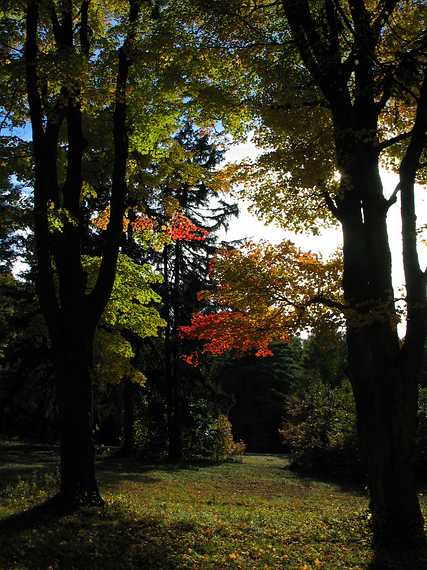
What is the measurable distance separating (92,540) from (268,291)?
539 cm

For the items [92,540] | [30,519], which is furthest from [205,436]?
[92,540]

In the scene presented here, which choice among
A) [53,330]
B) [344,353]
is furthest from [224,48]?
[344,353]

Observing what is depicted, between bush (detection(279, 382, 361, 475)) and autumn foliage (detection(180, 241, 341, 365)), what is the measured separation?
1207 centimetres

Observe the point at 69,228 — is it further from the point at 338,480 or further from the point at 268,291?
the point at 338,480

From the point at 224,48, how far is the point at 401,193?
372cm

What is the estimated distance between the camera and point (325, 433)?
76.4 feet

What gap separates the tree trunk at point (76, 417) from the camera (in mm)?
8508

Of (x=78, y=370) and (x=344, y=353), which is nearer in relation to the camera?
(x=78, y=370)

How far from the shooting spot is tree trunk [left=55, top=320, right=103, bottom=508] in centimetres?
851

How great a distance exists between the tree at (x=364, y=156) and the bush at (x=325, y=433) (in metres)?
13.9

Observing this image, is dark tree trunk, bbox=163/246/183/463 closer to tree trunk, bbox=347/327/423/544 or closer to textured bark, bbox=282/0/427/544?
textured bark, bbox=282/0/427/544

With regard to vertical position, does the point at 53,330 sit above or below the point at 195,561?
above

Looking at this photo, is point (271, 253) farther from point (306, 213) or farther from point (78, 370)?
point (78, 370)

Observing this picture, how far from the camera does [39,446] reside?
27656 mm
